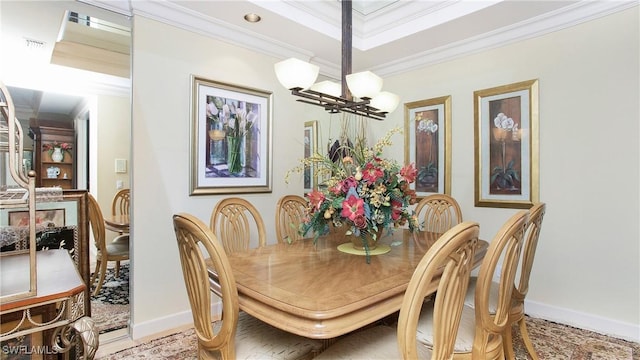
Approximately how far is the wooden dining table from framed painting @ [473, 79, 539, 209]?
1176 mm

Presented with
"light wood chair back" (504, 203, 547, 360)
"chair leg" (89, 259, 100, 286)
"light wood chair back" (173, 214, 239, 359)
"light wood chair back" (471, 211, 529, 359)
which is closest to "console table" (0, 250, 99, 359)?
"light wood chair back" (173, 214, 239, 359)

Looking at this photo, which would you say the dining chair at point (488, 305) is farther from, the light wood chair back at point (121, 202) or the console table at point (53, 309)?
the light wood chair back at point (121, 202)

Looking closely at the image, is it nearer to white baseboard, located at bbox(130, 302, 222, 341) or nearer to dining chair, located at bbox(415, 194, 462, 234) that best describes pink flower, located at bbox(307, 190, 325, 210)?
dining chair, located at bbox(415, 194, 462, 234)

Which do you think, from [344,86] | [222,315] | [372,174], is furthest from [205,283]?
[344,86]

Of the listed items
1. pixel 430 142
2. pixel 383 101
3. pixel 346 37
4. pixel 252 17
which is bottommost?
pixel 430 142

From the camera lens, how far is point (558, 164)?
8.29 ft

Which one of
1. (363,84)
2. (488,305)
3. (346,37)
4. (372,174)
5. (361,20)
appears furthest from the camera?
(361,20)

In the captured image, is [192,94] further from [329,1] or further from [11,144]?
[11,144]

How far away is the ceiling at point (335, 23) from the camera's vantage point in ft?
7.04

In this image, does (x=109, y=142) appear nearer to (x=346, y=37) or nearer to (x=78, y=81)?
Result: (x=78, y=81)

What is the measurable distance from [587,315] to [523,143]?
1393 millimetres

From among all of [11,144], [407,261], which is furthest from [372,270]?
[11,144]

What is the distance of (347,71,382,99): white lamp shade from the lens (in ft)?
6.45

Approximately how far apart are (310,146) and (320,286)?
264 cm
